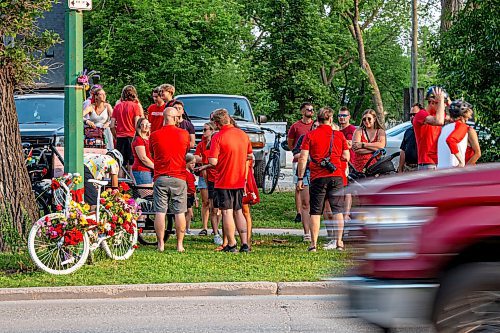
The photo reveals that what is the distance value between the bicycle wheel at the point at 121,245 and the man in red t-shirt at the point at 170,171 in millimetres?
914

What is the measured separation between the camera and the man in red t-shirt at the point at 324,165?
45.0ft

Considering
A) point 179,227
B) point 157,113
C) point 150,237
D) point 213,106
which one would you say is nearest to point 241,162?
point 179,227

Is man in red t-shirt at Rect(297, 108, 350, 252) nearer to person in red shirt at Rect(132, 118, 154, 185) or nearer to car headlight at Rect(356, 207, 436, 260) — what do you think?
person in red shirt at Rect(132, 118, 154, 185)

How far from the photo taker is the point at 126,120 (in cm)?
1717

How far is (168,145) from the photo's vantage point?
13555 mm

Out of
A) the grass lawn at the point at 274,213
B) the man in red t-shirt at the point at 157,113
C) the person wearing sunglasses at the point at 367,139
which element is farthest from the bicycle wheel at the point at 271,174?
the person wearing sunglasses at the point at 367,139

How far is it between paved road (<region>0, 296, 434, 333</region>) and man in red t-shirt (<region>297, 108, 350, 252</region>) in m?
Result: 3.15

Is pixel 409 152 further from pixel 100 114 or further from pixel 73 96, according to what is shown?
pixel 73 96

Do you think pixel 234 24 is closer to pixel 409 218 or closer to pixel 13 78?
pixel 13 78

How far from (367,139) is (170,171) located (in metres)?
3.43

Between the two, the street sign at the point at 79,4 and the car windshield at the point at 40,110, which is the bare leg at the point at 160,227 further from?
the car windshield at the point at 40,110

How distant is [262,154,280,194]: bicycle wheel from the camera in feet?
72.1

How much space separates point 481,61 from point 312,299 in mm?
6903

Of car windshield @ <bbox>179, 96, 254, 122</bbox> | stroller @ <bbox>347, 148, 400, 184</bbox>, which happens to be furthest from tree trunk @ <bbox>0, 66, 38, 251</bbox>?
car windshield @ <bbox>179, 96, 254, 122</bbox>
